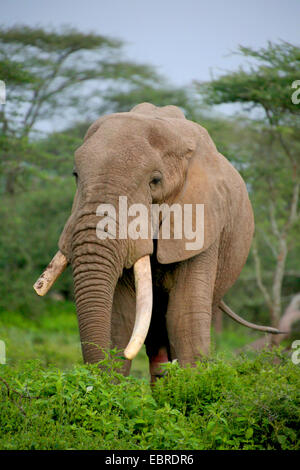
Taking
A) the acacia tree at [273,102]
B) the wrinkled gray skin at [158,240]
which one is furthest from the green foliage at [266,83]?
the wrinkled gray skin at [158,240]

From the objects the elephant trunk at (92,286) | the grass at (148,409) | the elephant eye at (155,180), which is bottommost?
the grass at (148,409)

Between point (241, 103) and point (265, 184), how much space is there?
2.53 m

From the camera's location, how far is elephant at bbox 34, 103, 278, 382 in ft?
16.4

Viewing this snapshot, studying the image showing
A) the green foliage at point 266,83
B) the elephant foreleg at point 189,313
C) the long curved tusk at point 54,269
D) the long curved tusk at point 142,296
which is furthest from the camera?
the green foliage at point 266,83

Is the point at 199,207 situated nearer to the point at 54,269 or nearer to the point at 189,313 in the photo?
the point at 189,313

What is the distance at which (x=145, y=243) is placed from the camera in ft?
17.3

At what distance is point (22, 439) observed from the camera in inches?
158

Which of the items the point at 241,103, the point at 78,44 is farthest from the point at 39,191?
the point at 241,103

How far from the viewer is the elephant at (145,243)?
5.00m

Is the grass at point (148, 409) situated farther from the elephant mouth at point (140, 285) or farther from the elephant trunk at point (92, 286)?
the elephant mouth at point (140, 285)

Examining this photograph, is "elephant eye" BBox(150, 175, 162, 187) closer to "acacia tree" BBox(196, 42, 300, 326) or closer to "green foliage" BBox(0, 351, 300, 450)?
"green foliage" BBox(0, 351, 300, 450)

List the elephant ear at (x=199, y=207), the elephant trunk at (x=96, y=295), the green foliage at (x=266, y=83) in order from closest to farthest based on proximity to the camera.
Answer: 1. the elephant trunk at (x=96, y=295)
2. the elephant ear at (x=199, y=207)
3. the green foliage at (x=266, y=83)

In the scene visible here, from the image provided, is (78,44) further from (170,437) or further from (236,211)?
(170,437)

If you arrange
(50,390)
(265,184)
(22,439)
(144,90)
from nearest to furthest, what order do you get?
(22,439)
(50,390)
(265,184)
(144,90)
